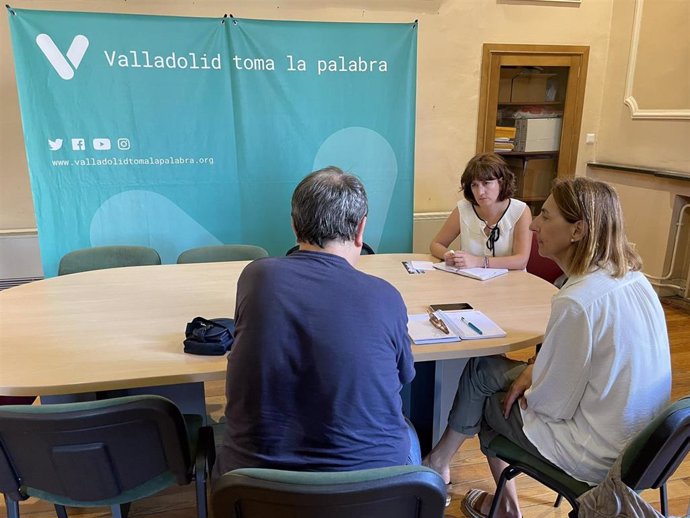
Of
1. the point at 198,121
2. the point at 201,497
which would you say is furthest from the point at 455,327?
the point at 198,121

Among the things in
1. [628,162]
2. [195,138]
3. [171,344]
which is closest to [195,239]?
[195,138]

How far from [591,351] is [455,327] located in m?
0.49

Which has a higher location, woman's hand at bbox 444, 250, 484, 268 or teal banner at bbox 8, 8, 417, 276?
teal banner at bbox 8, 8, 417, 276

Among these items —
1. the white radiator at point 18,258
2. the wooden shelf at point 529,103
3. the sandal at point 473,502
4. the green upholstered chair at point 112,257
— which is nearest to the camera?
the sandal at point 473,502

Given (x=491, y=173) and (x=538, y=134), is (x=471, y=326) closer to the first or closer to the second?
(x=491, y=173)

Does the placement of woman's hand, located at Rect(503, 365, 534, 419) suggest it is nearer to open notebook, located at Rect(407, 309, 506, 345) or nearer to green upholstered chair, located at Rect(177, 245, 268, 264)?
open notebook, located at Rect(407, 309, 506, 345)

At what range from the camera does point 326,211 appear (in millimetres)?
1251

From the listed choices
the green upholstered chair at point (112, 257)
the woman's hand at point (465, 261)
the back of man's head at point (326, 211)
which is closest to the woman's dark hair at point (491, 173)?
the woman's hand at point (465, 261)

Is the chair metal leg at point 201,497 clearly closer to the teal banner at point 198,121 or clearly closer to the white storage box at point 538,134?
the teal banner at point 198,121

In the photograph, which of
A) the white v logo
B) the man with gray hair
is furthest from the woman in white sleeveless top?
the white v logo

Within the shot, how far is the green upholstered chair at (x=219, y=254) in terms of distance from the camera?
8.95ft

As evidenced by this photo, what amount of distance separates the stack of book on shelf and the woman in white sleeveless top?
6.69ft

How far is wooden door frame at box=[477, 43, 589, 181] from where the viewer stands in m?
4.15

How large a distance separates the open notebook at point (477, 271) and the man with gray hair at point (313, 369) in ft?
3.97
